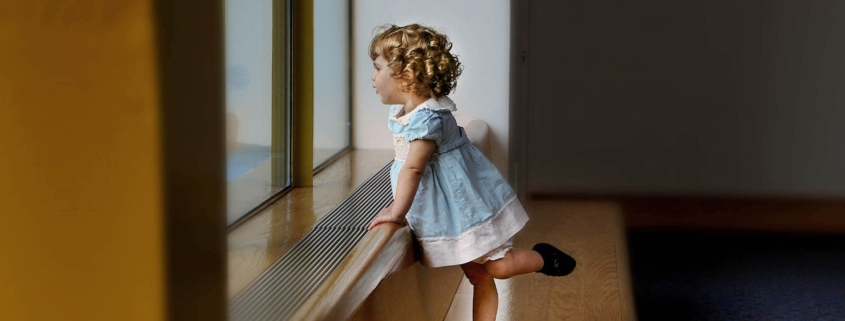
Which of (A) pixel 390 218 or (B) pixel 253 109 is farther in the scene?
(B) pixel 253 109

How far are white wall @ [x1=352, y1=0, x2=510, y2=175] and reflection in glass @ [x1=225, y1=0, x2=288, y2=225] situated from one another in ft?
3.16

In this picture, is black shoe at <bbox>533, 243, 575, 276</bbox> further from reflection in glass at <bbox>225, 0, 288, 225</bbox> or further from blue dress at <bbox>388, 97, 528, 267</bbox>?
reflection in glass at <bbox>225, 0, 288, 225</bbox>

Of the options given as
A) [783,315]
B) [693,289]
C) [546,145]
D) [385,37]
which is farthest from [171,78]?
[546,145]

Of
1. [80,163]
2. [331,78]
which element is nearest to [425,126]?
[80,163]

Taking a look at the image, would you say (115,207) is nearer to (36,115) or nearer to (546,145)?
(36,115)

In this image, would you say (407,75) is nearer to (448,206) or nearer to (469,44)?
(448,206)

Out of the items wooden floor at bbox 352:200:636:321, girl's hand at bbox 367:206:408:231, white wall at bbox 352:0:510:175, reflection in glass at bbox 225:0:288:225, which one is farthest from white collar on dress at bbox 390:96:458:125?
white wall at bbox 352:0:510:175

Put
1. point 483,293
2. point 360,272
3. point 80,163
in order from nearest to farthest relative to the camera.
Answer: point 80,163 < point 360,272 < point 483,293

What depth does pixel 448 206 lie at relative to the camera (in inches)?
76.5

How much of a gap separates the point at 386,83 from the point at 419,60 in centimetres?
9

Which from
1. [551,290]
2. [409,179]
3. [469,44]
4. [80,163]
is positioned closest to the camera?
[80,163]

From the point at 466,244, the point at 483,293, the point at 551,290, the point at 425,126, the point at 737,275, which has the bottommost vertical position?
the point at 737,275

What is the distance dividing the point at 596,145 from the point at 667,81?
1.62 ft

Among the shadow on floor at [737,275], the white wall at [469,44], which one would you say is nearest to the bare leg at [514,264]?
the shadow on floor at [737,275]
